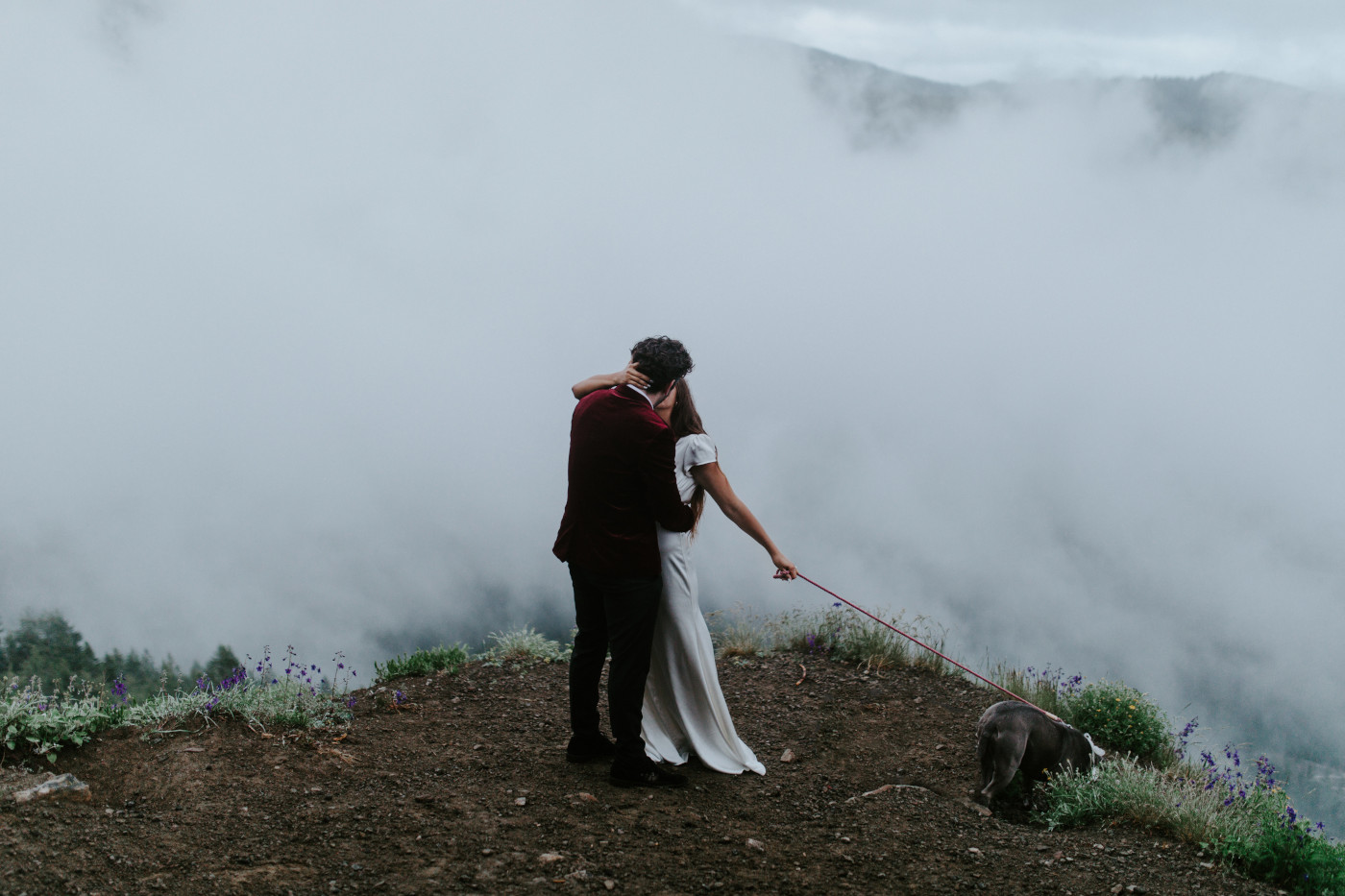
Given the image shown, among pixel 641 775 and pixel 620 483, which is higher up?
pixel 620 483

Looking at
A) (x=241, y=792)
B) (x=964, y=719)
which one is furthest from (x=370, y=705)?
(x=964, y=719)

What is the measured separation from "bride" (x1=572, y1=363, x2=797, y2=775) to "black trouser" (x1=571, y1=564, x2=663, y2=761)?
170mm

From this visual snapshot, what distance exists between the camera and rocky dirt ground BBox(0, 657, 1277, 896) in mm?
3797

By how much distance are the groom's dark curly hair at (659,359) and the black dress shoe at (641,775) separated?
6.40 feet

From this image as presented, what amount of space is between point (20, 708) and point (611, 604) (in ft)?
10.8

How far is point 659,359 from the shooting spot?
14.7 feet

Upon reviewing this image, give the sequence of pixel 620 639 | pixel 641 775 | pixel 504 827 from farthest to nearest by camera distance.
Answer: pixel 641 775 → pixel 620 639 → pixel 504 827

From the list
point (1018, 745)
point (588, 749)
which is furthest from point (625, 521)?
point (1018, 745)

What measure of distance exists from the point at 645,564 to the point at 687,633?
0.58 meters

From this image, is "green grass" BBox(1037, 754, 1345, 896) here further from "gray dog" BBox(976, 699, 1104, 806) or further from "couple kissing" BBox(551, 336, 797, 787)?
"couple kissing" BBox(551, 336, 797, 787)

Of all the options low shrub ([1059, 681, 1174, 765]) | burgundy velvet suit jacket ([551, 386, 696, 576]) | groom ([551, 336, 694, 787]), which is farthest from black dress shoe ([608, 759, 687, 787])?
low shrub ([1059, 681, 1174, 765])

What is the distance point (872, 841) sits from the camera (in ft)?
14.7

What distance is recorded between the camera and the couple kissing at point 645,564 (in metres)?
4.41

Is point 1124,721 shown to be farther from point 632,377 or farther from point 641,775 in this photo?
point 632,377
